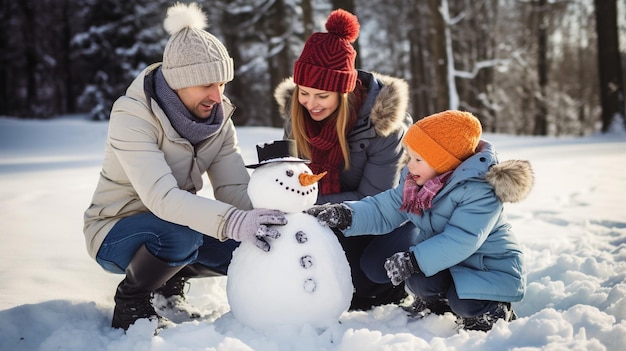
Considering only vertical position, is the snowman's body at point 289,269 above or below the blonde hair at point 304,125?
below

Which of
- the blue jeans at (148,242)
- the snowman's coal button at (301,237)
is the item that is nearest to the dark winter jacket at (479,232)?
the snowman's coal button at (301,237)

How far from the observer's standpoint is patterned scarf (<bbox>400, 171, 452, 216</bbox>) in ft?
7.56

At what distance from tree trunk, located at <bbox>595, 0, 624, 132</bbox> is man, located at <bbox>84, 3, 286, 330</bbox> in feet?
35.7

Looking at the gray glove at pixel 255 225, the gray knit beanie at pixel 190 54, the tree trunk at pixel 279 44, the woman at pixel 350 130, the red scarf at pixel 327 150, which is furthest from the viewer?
the tree trunk at pixel 279 44

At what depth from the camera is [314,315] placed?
2.11 m

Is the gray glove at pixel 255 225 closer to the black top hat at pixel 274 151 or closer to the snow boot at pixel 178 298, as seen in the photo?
the black top hat at pixel 274 151

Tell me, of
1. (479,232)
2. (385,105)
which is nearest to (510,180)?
(479,232)

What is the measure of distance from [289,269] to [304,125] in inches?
43.2

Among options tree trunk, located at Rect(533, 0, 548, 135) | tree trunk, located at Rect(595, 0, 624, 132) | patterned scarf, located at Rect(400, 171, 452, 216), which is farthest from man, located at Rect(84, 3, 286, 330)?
tree trunk, located at Rect(533, 0, 548, 135)

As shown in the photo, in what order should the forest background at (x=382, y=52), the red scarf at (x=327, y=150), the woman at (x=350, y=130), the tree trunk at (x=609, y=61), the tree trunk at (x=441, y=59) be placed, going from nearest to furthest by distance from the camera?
the woman at (x=350, y=130) < the red scarf at (x=327, y=150) < the tree trunk at (x=609, y=61) < the tree trunk at (x=441, y=59) < the forest background at (x=382, y=52)

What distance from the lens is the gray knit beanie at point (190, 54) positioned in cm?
240

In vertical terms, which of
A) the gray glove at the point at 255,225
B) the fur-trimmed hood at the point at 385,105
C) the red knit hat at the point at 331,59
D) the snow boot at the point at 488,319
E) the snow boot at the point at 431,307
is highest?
the red knit hat at the point at 331,59

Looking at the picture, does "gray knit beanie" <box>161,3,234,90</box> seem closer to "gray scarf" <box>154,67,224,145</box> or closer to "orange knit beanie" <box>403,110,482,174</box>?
"gray scarf" <box>154,67,224,145</box>

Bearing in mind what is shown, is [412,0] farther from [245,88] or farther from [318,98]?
[318,98]
